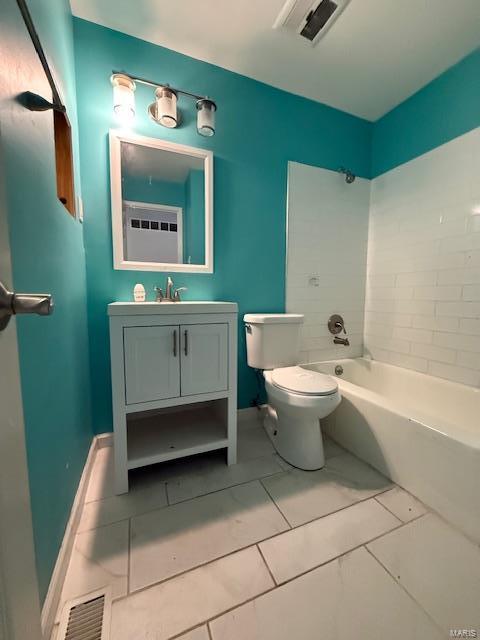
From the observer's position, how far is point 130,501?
1173mm

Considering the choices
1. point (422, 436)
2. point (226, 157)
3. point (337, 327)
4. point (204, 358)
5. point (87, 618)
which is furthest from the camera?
point (337, 327)

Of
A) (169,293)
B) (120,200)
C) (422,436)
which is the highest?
(120,200)

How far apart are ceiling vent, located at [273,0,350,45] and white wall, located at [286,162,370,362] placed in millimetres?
637

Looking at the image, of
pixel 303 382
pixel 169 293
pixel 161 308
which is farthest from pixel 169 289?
pixel 303 382

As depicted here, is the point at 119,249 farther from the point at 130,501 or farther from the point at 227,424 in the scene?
the point at 130,501

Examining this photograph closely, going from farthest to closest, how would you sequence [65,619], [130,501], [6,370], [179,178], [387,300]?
1. [387,300]
2. [179,178]
3. [130,501]
4. [65,619]
5. [6,370]

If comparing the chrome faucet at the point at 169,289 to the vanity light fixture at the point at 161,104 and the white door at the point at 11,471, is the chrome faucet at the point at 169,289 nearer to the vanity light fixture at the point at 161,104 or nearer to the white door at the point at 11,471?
the vanity light fixture at the point at 161,104

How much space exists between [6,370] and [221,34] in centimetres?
199

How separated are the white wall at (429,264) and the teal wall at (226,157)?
0.48 m

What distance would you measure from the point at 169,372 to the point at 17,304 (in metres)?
0.95

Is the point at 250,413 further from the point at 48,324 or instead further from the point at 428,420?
the point at 48,324

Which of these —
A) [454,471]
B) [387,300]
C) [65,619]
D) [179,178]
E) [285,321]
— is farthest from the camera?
[387,300]

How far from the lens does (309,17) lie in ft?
4.39

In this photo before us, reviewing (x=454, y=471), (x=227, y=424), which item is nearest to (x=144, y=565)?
(x=227, y=424)
